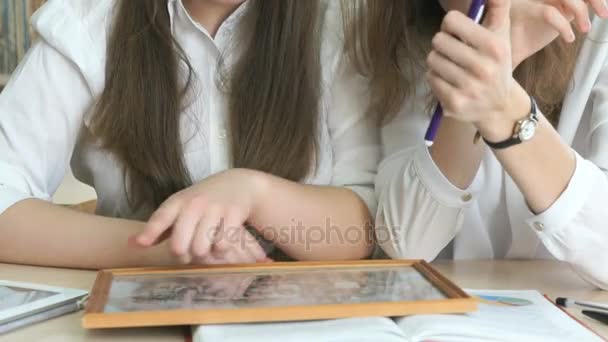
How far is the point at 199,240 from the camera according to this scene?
2.06 ft

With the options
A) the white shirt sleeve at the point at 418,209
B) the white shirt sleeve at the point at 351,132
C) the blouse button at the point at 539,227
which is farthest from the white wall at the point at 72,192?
the blouse button at the point at 539,227

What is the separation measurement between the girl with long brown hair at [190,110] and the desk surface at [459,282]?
4.4 inches

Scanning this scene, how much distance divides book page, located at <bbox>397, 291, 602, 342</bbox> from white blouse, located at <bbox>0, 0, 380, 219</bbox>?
33 centimetres

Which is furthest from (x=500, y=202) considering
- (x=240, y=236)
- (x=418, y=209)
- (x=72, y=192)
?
(x=72, y=192)

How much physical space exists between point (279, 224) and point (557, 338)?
375 millimetres

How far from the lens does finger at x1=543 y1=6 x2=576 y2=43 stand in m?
0.64

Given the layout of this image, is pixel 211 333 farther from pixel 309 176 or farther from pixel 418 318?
pixel 309 176

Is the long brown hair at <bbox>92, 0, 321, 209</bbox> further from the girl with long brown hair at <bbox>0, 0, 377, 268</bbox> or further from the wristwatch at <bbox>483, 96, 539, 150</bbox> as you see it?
the wristwatch at <bbox>483, 96, 539, 150</bbox>

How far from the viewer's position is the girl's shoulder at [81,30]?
3.03 feet

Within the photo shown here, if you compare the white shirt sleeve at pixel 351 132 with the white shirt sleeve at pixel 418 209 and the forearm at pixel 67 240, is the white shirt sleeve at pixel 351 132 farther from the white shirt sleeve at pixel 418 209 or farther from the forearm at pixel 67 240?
the forearm at pixel 67 240

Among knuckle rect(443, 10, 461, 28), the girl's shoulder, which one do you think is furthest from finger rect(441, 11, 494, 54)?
the girl's shoulder

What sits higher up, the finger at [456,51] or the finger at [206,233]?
the finger at [456,51]

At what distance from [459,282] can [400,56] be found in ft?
1.20

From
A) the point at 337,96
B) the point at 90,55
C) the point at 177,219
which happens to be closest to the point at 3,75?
the point at 90,55
